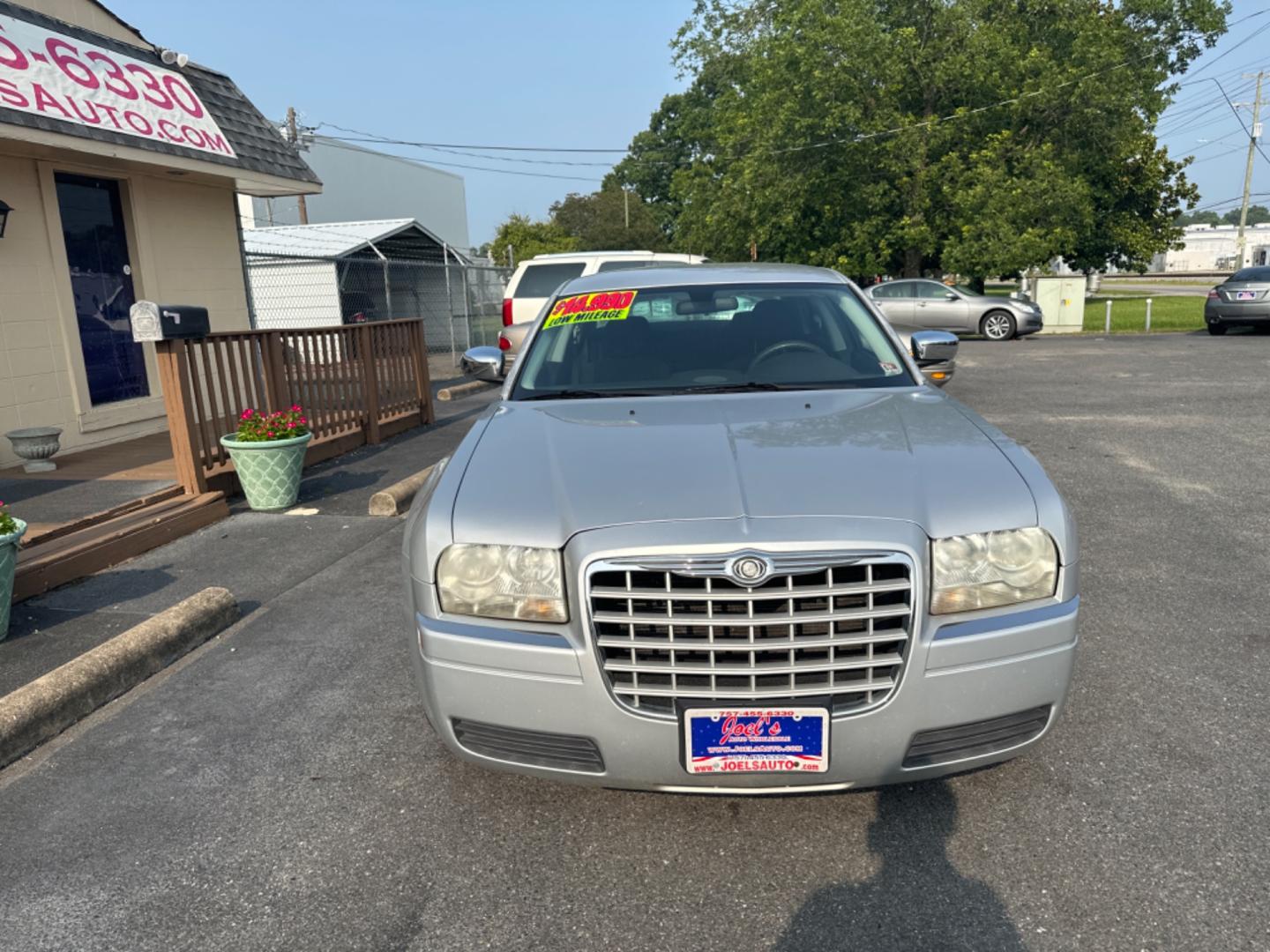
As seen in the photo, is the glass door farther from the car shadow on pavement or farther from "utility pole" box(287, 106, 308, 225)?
"utility pole" box(287, 106, 308, 225)

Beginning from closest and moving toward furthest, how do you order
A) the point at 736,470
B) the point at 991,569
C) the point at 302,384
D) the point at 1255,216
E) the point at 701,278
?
the point at 991,569 < the point at 736,470 < the point at 701,278 < the point at 302,384 < the point at 1255,216

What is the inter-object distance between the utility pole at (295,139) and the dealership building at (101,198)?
1984 cm

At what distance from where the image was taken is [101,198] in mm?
8633

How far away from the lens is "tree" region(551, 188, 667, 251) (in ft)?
198

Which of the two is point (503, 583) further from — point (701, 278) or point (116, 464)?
point (116, 464)

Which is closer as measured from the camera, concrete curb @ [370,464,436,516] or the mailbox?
the mailbox

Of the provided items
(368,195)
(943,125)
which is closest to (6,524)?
(943,125)

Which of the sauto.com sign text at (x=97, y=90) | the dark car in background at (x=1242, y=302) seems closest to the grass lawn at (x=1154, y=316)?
the dark car in background at (x=1242, y=302)

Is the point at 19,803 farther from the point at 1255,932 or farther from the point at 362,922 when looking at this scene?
the point at 1255,932

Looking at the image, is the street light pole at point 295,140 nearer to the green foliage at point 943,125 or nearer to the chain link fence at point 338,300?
the chain link fence at point 338,300

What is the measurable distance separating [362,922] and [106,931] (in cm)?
67

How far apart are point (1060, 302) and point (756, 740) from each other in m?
23.5

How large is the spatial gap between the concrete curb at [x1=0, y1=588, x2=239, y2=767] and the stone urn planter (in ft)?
13.1

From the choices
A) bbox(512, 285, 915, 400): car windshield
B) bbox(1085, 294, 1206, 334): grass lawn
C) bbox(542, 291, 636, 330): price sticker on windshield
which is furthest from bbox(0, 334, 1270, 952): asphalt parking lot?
bbox(1085, 294, 1206, 334): grass lawn
